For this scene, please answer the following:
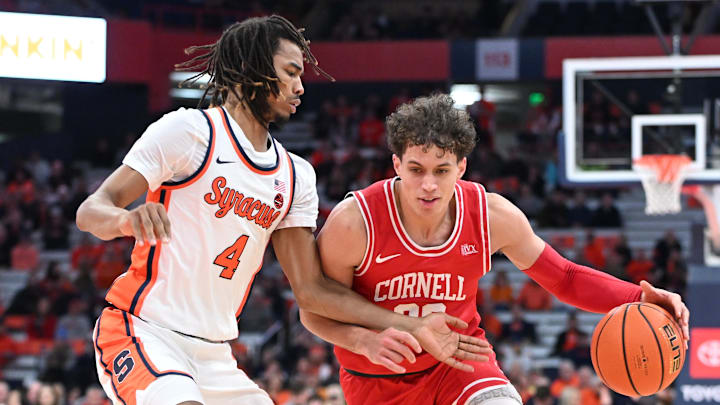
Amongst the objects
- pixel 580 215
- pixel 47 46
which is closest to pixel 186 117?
pixel 47 46

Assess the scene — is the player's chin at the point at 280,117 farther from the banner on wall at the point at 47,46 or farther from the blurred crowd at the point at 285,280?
the banner on wall at the point at 47,46

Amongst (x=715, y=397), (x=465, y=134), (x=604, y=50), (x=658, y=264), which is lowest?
(x=715, y=397)

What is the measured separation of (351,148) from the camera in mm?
16984

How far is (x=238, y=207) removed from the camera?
3623 millimetres

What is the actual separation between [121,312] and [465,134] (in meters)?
1.61

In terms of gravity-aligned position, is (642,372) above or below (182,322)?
below

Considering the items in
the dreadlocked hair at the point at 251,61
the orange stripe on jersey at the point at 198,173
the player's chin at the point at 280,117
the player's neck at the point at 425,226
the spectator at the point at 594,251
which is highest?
the dreadlocked hair at the point at 251,61

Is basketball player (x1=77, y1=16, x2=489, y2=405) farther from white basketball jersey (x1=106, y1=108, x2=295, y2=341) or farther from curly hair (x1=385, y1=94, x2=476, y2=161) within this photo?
curly hair (x1=385, y1=94, x2=476, y2=161)

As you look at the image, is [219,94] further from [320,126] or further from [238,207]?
[320,126]

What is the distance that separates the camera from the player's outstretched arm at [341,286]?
12.4ft

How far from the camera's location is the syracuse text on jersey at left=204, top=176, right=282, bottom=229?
357 cm

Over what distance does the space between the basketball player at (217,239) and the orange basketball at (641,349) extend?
71cm

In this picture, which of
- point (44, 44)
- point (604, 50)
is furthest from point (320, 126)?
point (44, 44)

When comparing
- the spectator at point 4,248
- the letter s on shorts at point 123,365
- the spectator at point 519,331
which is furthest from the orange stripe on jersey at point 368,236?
the spectator at point 4,248
